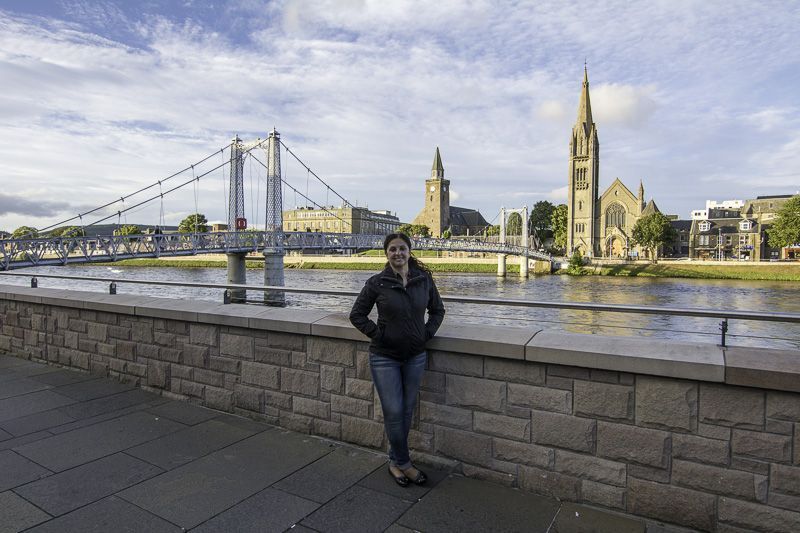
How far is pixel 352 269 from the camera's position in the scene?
2805 inches

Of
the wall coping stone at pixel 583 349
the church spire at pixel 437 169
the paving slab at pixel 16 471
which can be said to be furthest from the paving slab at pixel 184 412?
the church spire at pixel 437 169

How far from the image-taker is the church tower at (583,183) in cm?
9046

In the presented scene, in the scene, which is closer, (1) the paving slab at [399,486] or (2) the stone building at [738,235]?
(1) the paving slab at [399,486]

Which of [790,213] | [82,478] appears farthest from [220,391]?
[790,213]

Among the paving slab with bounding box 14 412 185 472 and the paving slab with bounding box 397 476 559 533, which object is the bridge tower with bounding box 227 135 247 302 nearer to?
the paving slab with bounding box 14 412 185 472

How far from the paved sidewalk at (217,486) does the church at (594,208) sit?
88340 mm

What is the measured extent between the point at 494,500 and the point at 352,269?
68418mm

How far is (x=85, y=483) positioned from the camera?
3.29 meters

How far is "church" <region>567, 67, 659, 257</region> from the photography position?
88.9 metres

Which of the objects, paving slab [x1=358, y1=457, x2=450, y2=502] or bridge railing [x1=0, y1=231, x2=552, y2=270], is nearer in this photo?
paving slab [x1=358, y1=457, x2=450, y2=502]

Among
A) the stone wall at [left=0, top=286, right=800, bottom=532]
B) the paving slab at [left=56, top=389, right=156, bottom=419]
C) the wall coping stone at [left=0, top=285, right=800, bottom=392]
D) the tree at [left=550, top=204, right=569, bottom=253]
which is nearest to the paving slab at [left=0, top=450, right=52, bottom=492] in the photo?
the paving slab at [left=56, top=389, right=156, bottom=419]

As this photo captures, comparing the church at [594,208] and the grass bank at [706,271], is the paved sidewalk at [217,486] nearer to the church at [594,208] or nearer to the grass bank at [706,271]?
Answer: the grass bank at [706,271]

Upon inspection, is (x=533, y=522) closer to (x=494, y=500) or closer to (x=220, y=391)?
(x=494, y=500)

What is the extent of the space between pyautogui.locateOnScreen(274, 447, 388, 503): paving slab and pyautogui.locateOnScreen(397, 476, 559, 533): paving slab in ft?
1.68
